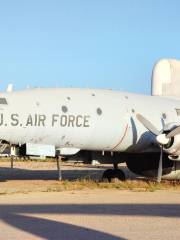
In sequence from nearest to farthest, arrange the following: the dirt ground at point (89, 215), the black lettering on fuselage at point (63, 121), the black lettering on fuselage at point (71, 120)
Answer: the dirt ground at point (89, 215)
the black lettering on fuselage at point (63, 121)
the black lettering on fuselage at point (71, 120)

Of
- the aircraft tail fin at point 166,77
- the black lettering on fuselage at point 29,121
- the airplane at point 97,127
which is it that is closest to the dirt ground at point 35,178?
the airplane at point 97,127

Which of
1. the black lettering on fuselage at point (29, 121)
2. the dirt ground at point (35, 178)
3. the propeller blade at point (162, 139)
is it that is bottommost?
the dirt ground at point (35, 178)

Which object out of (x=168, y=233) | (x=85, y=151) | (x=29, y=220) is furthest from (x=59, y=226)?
(x=85, y=151)

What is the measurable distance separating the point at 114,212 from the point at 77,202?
2586mm

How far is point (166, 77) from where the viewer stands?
1730 inches

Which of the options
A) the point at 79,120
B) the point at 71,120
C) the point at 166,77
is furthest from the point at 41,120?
the point at 166,77

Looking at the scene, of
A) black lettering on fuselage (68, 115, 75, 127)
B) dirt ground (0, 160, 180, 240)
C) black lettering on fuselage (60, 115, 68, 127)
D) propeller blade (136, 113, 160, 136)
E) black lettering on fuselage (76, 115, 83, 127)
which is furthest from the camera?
propeller blade (136, 113, 160, 136)

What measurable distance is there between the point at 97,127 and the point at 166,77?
2249cm

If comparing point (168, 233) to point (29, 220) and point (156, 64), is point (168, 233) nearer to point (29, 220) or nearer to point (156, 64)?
point (29, 220)

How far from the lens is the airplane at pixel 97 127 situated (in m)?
21.5

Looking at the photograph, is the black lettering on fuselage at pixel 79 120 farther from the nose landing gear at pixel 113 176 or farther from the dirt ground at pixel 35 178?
the nose landing gear at pixel 113 176

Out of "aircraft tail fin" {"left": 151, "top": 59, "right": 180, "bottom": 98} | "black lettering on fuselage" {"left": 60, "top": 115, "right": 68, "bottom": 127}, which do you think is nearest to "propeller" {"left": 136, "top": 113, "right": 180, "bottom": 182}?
"black lettering on fuselage" {"left": 60, "top": 115, "right": 68, "bottom": 127}

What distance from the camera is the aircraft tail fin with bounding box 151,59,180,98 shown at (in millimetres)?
43469

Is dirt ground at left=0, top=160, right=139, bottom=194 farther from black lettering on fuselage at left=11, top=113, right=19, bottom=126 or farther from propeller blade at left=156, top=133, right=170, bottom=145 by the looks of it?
propeller blade at left=156, top=133, right=170, bottom=145
